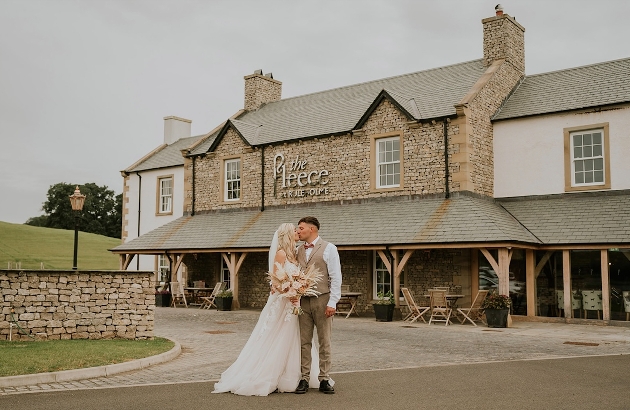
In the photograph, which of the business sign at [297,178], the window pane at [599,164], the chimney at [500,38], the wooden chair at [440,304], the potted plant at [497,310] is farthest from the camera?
the business sign at [297,178]

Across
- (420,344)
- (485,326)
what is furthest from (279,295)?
(485,326)

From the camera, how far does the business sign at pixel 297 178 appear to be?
22859mm

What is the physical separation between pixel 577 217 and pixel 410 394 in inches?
486

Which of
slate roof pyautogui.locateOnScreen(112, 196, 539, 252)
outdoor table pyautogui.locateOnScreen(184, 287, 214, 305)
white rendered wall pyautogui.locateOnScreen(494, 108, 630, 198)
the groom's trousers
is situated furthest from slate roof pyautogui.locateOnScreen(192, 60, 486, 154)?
the groom's trousers

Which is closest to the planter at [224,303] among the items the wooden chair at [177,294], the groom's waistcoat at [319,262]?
the wooden chair at [177,294]

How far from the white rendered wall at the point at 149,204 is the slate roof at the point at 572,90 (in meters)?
15.0

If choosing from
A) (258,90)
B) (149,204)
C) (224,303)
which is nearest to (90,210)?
(149,204)

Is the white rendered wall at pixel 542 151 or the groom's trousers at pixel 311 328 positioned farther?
the white rendered wall at pixel 542 151

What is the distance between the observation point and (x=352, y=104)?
952 inches

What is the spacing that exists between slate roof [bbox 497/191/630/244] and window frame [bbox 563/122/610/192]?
0.68 feet

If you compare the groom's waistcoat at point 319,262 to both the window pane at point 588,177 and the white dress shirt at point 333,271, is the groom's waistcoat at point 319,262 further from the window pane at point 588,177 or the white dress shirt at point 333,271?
the window pane at point 588,177

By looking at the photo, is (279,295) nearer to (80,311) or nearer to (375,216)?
(80,311)

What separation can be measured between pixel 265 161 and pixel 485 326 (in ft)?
35.5

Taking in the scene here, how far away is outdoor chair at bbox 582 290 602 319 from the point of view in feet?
57.2
